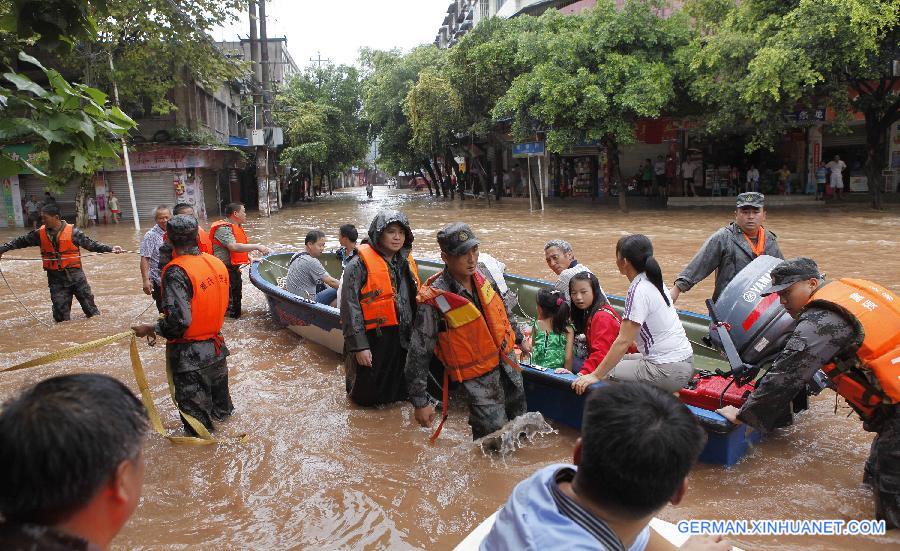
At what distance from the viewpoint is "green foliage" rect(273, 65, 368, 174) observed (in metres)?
30.7

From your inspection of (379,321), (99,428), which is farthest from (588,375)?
(99,428)

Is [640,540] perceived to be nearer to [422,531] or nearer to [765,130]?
[422,531]

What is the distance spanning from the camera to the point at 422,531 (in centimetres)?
381

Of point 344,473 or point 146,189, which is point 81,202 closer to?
point 146,189

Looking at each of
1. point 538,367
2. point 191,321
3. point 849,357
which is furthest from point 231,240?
point 849,357

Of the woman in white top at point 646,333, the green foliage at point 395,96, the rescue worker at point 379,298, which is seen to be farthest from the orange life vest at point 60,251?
the green foliage at point 395,96

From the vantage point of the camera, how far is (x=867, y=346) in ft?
9.71

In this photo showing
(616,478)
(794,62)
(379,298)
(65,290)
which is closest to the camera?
(616,478)

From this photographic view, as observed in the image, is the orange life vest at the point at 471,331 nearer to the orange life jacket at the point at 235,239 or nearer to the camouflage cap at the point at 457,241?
the camouflage cap at the point at 457,241

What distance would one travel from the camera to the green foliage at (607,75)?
18.3 m

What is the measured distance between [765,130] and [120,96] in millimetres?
19195

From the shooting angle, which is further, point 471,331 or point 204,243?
point 204,243

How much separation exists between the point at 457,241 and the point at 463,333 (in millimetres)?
552

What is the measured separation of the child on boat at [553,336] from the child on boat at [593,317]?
35cm
